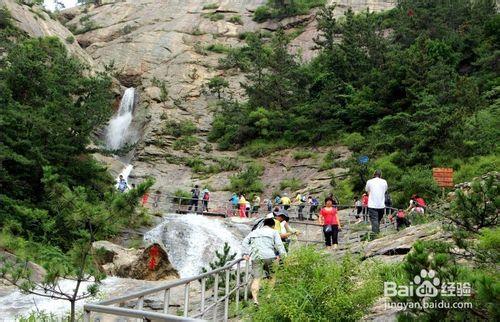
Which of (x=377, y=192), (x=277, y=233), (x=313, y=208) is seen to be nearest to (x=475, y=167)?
(x=313, y=208)

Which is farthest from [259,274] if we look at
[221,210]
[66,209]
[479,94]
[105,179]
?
[479,94]

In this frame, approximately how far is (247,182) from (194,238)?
35.8 feet

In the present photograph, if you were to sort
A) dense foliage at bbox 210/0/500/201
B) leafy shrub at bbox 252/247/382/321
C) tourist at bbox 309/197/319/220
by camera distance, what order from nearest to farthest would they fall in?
leafy shrub at bbox 252/247/382/321 < tourist at bbox 309/197/319/220 < dense foliage at bbox 210/0/500/201

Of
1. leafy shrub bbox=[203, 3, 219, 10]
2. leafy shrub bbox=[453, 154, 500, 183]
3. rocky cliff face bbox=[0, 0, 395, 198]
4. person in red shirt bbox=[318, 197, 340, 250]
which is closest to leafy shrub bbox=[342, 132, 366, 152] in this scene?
rocky cliff face bbox=[0, 0, 395, 198]

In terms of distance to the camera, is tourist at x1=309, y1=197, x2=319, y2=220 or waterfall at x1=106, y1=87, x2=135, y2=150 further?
waterfall at x1=106, y1=87, x2=135, y2=150

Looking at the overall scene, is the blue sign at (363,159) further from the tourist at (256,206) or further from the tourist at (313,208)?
the tourist at (256,206)

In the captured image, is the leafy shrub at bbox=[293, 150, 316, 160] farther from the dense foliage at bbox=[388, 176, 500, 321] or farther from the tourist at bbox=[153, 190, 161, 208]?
the dense foliage at bbox=[388, 176, 500, 321]

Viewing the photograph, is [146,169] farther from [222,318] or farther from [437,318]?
[437,318]

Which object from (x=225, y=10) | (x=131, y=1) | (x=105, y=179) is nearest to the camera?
(x=105, y=179)

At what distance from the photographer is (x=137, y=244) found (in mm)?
21125

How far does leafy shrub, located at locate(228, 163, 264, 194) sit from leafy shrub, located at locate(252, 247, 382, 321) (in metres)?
24.7

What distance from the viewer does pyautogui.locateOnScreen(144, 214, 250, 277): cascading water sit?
19906 millimetres

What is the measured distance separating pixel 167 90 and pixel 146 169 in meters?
13.0

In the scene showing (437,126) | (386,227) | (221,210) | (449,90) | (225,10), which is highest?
(225,10)
